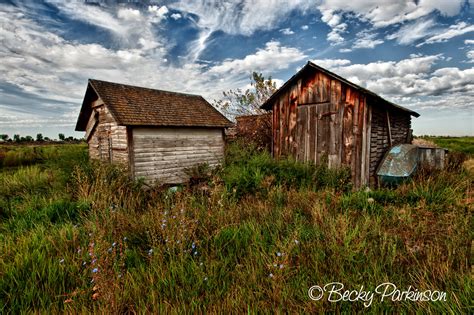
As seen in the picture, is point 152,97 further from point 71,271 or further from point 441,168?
point 441,168

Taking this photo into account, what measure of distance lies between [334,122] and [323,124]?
0.44m

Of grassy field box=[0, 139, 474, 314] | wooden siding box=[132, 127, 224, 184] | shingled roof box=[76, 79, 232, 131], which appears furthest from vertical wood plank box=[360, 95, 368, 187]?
wooden siding box=[132, 127, 224, 184]

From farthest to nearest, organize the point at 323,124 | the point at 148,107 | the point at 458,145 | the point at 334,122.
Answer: the point at 458,145 → the point at 148,107 → the point at 323,124 → the point at 334,122

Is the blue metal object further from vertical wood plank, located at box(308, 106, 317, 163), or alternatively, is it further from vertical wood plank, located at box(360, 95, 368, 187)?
vertical wood plank, located at box(308, 106, 317, 163)

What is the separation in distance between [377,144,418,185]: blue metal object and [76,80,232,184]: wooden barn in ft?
26.9

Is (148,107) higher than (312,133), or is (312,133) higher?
(148,107)

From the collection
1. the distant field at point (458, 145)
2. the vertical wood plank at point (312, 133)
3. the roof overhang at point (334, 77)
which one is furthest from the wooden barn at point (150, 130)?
the distant field at point (458, 145)

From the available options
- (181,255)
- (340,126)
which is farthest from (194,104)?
(181,255)

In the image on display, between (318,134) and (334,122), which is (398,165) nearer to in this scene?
(334,122)

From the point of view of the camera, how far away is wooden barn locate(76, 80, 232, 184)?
33.3ft

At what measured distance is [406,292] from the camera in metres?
2.11

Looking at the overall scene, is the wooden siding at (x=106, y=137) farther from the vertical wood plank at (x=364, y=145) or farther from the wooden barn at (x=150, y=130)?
the vertical wood plank at (x=364, y=145)

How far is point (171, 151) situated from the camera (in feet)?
37.0

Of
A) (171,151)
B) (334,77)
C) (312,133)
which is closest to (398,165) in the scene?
(312,133)
